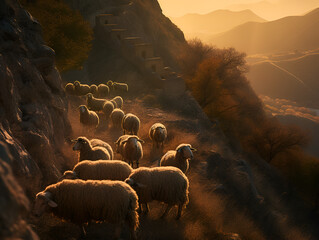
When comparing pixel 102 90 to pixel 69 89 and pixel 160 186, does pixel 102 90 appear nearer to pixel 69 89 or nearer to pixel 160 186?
pixel 69 89

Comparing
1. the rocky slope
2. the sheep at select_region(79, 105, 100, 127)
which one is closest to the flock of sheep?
the rocky slope

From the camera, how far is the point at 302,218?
18.8 m

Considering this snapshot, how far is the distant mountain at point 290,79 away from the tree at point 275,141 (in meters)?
92.6

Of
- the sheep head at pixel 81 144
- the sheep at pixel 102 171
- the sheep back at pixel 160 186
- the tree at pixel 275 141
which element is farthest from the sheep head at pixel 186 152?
the tree at pixel 275 141

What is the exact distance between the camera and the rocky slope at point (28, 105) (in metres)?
5.54

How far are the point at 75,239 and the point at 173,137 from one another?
379 inches

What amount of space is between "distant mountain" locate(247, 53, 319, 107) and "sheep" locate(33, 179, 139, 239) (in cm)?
12304

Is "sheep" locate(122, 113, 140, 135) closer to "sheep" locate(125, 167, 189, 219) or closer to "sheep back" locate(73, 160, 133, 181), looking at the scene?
"sheep back" locate(73, 160, 133, 181)

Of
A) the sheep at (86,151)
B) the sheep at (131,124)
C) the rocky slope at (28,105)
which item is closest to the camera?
the rocky slope at (28,105)

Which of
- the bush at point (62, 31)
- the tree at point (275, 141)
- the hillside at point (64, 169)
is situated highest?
the bush at point (62, 31)

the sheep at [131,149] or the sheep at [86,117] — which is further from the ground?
the sheep at [86,117]

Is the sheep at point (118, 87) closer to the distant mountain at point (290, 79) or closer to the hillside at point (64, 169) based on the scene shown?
the hillside at point (64, 169)

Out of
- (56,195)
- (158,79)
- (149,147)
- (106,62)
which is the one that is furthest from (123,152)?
(106,62)

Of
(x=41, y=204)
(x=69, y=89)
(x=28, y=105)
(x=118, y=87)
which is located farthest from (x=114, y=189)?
(x=118, y=87)
